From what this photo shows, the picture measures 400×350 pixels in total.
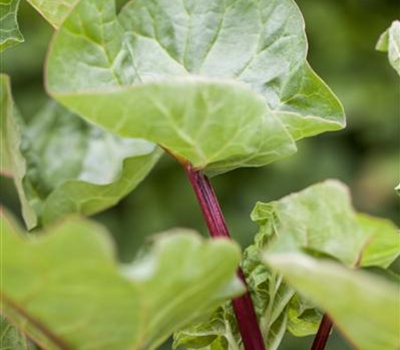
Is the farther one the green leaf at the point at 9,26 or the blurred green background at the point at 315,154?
the blurred green background at the point at 315,154

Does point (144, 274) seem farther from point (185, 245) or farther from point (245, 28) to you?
point (245, 28)

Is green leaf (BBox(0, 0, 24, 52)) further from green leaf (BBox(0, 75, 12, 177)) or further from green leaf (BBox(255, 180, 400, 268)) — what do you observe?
green leaf (BBox(255, 180, 400, 268))

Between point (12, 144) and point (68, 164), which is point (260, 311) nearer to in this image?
point (12, 144)

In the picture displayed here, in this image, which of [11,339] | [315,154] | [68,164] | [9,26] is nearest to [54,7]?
[9,26]

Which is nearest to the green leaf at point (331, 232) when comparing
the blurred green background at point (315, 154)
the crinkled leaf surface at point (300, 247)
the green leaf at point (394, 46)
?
the crinkled leaf surface at point (300, 247)

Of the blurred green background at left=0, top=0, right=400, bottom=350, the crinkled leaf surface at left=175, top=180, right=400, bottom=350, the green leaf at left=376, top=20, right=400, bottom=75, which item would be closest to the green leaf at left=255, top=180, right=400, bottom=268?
the crinkled leaf surface at left=175, top=180, right=400, bottom=350

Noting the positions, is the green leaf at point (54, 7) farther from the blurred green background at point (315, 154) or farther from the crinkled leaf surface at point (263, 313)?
the blurred green background at point (315, 154)
